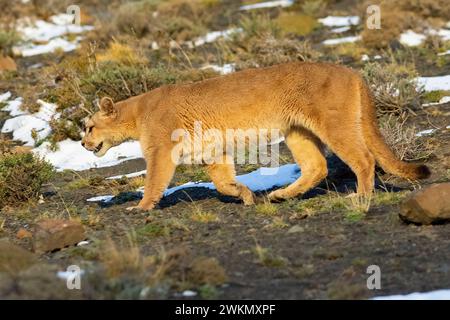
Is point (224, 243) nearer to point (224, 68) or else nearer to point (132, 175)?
point (132, 175)

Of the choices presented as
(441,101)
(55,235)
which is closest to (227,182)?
(55,235)

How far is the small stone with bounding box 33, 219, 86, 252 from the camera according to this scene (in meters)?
8.51

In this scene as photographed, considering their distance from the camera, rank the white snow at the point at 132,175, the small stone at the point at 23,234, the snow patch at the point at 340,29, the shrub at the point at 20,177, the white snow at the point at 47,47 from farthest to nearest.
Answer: the white snow at the point at 47,47 → the snow patch at the point at 340,29 → the white snow at the point at 132,175 → the shrub at the point at 20,177 → the small stone at the point at 23,234

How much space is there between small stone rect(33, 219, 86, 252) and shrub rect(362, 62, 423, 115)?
24.5 feet

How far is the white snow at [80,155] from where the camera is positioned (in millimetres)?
14445

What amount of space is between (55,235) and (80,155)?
6620 mm

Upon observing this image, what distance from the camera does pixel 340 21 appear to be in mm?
24406

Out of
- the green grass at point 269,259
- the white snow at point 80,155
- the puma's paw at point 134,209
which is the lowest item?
the white snow at point 80,155

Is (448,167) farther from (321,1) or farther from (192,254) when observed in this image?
(321,1)

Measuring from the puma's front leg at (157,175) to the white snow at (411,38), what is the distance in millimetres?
11757

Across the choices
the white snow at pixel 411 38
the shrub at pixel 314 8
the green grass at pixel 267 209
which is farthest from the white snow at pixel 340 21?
the green grass at pixel 267 209

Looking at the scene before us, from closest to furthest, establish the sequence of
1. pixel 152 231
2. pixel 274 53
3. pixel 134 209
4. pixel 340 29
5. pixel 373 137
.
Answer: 1. pixel 152 231
2. pixel 373 137
3. pixel 134 209
4. pixel 274 53
5. pixel 340 29

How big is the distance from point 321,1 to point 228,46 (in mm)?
6605

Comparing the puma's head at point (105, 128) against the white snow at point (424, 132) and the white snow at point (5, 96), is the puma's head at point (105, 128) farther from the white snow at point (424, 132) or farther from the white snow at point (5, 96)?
the white snow at point (5, 96)
